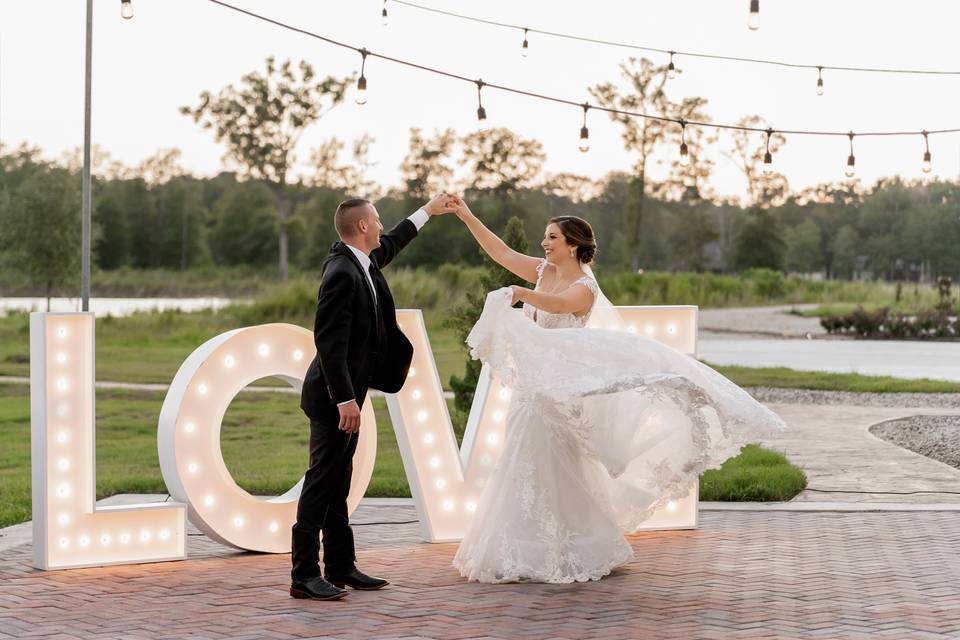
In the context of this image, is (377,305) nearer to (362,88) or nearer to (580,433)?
(580,433)

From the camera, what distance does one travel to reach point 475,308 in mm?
13086

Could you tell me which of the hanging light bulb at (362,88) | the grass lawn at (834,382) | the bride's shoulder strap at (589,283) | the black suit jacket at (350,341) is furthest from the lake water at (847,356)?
the black suit jacket at (350,341)

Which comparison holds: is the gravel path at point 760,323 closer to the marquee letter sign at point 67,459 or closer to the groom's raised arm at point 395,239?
the groom's raised arm at point 395,239

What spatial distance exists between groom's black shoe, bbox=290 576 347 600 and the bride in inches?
34.2

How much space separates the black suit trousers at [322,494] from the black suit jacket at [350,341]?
0.12 metres

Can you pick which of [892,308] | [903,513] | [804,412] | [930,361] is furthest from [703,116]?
[903,513]

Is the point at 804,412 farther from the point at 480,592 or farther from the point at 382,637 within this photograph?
the point at 382,637

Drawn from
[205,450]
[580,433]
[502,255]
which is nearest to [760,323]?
[502,255]

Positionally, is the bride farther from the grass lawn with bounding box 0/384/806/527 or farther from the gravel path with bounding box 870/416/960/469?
the gravel path with bounding box 870/416/960/469

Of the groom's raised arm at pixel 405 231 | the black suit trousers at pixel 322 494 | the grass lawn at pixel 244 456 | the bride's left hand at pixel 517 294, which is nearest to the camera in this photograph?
the black suit trousers at pixel 322 494

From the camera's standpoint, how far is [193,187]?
219 feet

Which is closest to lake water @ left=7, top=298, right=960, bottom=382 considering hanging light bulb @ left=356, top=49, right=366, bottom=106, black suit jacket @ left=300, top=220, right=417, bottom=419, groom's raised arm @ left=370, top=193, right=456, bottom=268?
hanging light bulb @ left=356, top=49, right=366, bottom=106

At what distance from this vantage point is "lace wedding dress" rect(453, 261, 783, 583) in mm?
6711

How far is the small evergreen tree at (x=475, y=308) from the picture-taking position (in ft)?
40.5
